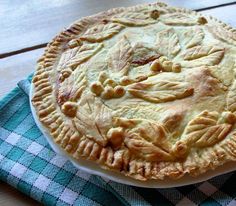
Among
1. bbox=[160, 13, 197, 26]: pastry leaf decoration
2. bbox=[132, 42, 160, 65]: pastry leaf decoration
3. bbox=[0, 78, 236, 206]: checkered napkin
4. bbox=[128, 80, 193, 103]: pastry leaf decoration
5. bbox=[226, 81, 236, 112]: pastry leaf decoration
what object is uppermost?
bbox=[160, 13, 197, 26]: pastry leaf decoration

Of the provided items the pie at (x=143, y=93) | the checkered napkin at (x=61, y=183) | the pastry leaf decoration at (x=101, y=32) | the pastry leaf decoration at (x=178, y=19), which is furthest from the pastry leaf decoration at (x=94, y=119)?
the pastry leaf decoration at (x=178, y=19)

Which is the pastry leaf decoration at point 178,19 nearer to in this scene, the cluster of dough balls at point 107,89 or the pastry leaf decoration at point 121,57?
the pastry leaf decoration at point 121,57

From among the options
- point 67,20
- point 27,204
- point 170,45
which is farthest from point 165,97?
point 67,20

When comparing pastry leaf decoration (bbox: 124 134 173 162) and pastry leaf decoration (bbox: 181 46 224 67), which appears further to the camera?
pastry leaf decoration (bbox: 181 46 224 67)

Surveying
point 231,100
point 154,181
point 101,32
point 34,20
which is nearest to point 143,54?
point 101,32

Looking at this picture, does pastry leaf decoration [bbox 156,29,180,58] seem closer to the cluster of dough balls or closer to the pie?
the pie

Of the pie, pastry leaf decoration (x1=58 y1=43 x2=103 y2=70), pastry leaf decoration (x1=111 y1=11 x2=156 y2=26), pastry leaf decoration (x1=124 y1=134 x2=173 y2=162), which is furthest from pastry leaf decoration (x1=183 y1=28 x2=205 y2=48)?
pastry leaf decoration (x1=124 y1=134 x2=173 y2=162)

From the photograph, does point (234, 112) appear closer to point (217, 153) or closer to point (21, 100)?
point (217, 153)
